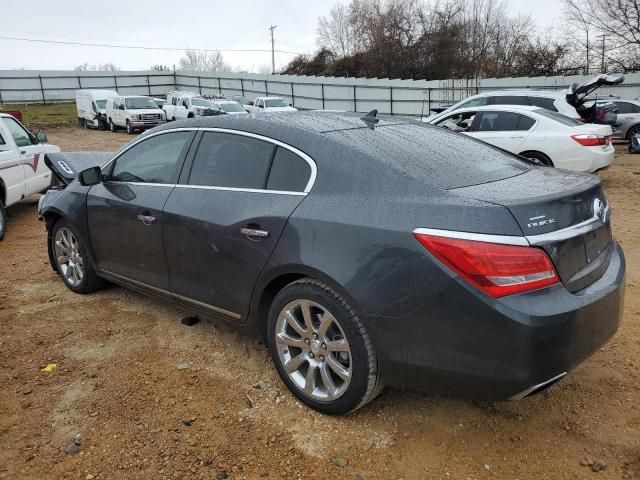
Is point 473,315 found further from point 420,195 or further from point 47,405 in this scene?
point 47,405

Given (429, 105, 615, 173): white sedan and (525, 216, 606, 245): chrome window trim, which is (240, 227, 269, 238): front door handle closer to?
(525, 216, 606, 245): chrome window trim

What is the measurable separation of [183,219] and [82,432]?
1363mm

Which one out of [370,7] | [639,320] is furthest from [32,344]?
[370,7]

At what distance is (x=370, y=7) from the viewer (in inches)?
2254

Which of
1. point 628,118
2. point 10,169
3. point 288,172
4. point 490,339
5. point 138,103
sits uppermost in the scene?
point 138,103

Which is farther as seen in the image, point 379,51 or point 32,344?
point 379,51

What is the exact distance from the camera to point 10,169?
742 cm

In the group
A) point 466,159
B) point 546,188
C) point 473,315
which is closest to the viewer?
point 473,315

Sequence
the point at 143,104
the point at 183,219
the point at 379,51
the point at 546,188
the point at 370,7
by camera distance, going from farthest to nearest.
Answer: the point at 370,7
the point at 379,51
the point at 143,104
the point at 183,219
the point at 546,188

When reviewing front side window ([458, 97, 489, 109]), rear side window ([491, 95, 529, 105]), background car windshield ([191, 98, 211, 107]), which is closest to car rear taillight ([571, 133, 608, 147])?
rear side window ([491, 95, 529, 105])

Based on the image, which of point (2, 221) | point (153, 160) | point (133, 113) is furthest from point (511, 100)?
point (133, 113)

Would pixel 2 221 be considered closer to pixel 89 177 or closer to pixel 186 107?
pixel 89 177

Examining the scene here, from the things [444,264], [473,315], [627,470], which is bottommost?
[627,470]

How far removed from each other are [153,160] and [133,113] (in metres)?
22.9
